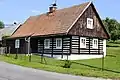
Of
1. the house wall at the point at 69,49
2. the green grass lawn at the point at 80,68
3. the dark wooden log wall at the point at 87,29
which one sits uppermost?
the dark wooden log wall at the point at 87,29

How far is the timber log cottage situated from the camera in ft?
128

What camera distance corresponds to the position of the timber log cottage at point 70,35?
128 feet

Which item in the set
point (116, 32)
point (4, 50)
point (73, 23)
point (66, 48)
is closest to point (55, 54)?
point (66, 48)

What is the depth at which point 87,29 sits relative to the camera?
41250mm

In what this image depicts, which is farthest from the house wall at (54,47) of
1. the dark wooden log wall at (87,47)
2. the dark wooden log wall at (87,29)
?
the dark wooden log wall at (87,29)

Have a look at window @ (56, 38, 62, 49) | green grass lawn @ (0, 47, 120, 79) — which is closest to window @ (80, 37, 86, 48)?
window @ (56, 38, 62, 49)

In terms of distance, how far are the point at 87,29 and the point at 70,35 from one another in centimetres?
371

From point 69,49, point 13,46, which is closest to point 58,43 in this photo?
point 69,49

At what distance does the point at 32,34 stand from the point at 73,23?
8.70m

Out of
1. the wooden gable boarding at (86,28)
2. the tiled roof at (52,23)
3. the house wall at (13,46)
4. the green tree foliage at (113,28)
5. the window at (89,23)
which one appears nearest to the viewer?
the wooden gable boarding at (86,28)

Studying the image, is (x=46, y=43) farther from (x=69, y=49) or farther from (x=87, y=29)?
(x=87, y=29)

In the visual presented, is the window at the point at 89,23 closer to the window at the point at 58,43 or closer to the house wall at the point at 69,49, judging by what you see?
the house wall at the point at 69,49

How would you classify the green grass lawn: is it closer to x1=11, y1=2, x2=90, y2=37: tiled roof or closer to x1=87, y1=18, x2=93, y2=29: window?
x1=11, y1=2, x2=90, y2=37: tiled roof

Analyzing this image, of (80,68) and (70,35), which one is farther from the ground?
(70,35)
